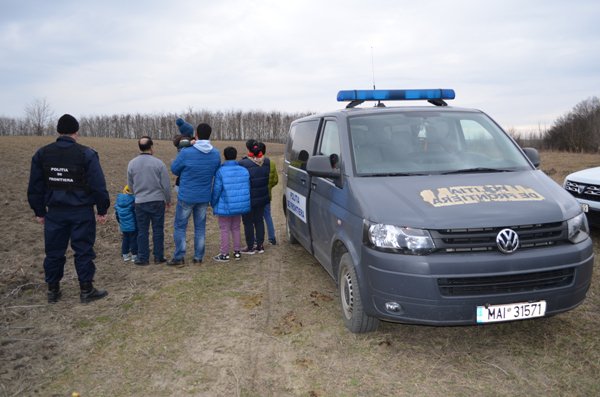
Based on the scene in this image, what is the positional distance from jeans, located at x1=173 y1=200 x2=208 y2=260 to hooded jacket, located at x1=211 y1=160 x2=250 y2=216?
0.23 metres

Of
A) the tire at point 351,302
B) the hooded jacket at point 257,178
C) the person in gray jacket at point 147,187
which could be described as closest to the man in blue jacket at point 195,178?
the person in gray jacket at point 147,187

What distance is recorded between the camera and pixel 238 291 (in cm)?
537

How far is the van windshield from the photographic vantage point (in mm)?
4195

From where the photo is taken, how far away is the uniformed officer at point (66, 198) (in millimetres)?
4781

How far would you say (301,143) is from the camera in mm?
6199

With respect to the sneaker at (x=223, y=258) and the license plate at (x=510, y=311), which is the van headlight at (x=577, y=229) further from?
the sneaker at (x=223, y=258)

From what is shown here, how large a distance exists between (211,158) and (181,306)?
222cm

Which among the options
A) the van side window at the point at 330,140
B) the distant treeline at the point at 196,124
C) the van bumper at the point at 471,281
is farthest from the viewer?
the distant treeline at the point at 196,124

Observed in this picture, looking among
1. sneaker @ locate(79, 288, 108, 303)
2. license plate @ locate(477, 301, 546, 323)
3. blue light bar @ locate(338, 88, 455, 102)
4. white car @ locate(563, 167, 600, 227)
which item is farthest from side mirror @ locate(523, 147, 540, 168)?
sneaker @ locate(79, 288, 108, 303)

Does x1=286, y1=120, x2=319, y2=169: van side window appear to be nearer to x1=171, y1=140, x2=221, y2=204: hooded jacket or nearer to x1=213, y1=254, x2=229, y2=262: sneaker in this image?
x1=171, y1=140, x2=221, y2=204: hooded jacket

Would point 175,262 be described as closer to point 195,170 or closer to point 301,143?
point 195,170

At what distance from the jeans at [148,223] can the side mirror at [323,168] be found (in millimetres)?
2744

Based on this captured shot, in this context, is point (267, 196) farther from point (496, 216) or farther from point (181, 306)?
point (496, 216)

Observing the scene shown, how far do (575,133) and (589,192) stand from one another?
45.6 m
